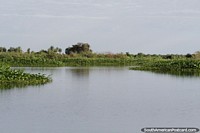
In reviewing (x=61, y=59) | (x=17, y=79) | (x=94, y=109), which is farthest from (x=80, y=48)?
(x=94, y=109)

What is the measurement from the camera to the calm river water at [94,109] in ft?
31.4

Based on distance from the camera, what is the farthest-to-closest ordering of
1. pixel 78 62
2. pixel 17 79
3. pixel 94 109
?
pixel 78 62 → pixel 17 79 → pixel 94 109

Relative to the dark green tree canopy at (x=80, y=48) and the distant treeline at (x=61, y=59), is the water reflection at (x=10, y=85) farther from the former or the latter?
the dark green tree canopy at (x=80, y=48)

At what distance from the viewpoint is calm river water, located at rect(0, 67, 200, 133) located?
9562 millimetres

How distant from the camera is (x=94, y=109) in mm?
11758

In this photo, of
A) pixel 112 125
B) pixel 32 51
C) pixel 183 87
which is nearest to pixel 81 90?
pixel 183 87

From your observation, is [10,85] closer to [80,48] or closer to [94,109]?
[94,109]

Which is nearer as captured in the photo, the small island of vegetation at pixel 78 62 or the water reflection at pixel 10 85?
the water reflection at pixel 10 85

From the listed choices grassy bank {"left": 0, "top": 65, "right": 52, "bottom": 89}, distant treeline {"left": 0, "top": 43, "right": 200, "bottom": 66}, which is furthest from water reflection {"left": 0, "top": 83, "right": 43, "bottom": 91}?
distant treeline {"left": 0, "top": 43, "right": 200, "bottom": 66}

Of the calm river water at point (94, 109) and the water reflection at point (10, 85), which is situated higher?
the water reflection at point (10, 85)

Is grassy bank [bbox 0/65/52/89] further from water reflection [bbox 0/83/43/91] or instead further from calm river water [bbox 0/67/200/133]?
calm river water [bbox 0/67/200/133]

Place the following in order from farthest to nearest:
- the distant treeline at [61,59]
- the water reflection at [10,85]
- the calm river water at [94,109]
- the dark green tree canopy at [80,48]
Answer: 1. the dark green tree canopy at [80,48]
2. the distant treeline at [61,59]
3. the water reflection at [10,85]
4. the calm river water at [94,109]

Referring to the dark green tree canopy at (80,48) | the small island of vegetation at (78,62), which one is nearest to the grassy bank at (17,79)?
the small island of vegetation at (78,62)

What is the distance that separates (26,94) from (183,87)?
628cm
